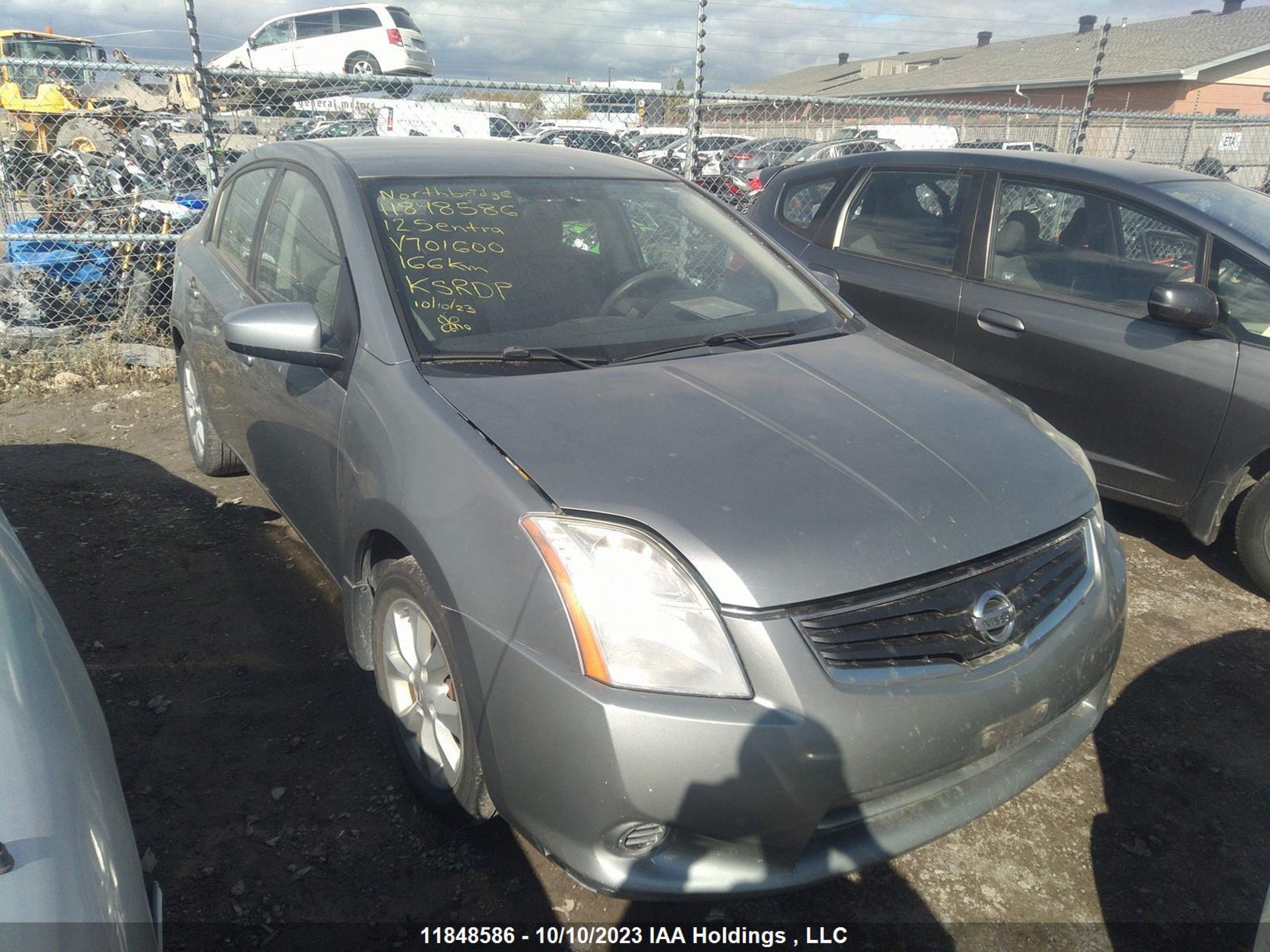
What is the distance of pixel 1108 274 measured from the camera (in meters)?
4.29

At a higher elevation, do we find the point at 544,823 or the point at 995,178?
the point at 995,178

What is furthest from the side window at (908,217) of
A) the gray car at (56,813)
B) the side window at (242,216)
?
the gray car at (56,813)

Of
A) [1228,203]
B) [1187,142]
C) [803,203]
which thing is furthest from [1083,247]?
[1187,142]

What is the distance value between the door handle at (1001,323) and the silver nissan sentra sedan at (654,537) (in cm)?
153

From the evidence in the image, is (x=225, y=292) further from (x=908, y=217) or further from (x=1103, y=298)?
(x=1103, y=298)

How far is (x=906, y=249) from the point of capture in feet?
16.4

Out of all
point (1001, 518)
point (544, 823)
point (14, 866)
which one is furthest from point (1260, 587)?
point (14, 866)

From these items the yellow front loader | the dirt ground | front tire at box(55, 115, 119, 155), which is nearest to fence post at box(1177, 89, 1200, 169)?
the dirt ground

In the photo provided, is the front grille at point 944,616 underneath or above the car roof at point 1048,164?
underneath

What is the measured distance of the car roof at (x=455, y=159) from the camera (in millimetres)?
3139

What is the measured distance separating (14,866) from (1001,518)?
2.00 meters

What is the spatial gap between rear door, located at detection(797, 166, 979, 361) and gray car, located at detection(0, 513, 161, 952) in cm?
377

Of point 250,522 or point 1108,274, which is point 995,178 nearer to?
point 1108,274

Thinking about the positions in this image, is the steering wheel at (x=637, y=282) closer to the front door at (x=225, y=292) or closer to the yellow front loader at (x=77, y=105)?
the front door at (x=225, y=292)
